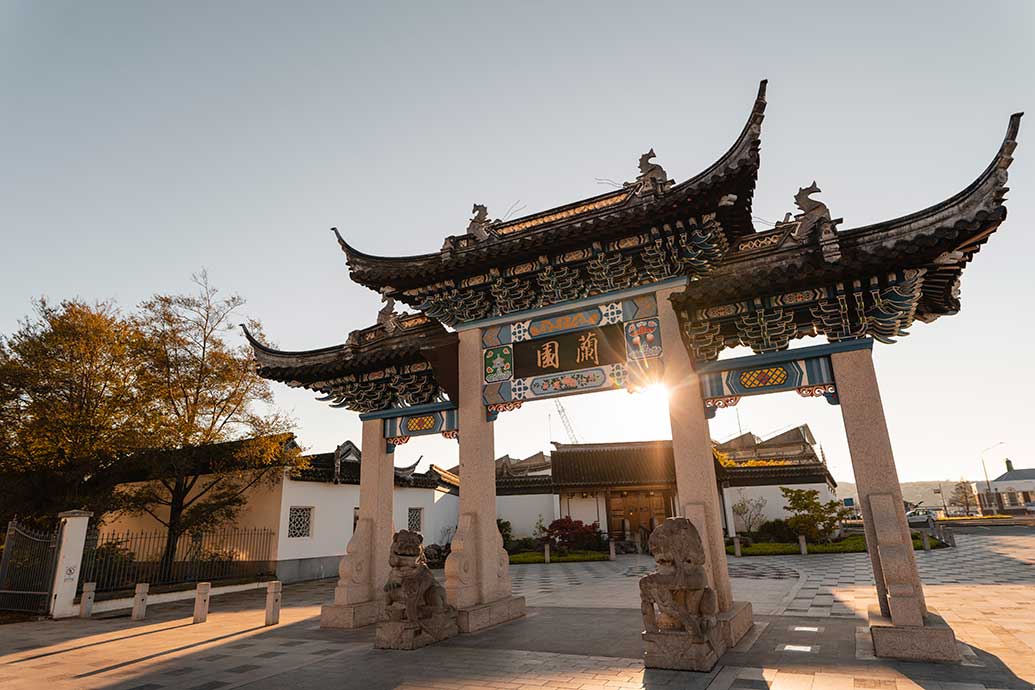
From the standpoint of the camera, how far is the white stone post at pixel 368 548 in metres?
8.76

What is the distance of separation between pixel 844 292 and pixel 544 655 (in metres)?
5.73

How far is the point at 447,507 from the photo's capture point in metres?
26.2

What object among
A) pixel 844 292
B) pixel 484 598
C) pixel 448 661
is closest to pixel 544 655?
pixel 448 661

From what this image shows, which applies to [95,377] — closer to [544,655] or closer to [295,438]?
[295,438]

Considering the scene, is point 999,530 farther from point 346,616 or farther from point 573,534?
point 346,616

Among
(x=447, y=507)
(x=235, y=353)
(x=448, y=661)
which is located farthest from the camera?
(x=447, y=507)

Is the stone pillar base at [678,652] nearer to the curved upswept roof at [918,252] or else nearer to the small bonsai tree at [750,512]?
the curved upswept roof at [918,252]

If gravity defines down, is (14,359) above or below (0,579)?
above

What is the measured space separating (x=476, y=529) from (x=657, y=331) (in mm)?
4124

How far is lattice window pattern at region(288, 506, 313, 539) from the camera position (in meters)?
17.3

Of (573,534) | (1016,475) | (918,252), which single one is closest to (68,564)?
(918,252)

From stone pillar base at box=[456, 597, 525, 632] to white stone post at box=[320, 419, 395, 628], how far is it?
2037mm

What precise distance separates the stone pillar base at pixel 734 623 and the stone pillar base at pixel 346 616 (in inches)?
218

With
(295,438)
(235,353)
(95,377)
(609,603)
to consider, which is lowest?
(609,603)
